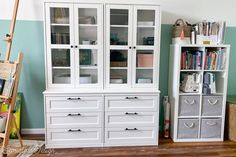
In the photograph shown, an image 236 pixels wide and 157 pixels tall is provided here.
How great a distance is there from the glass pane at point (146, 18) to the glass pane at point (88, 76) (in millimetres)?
871

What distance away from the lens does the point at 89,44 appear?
2.78m

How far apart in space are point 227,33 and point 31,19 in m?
2.86

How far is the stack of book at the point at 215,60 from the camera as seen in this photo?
2.91 m

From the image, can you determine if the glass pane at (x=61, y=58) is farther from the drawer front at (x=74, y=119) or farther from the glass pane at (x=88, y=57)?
the drawer front at (x=74, y=119)

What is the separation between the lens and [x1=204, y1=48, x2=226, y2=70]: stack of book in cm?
291

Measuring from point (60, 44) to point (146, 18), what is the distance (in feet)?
3.80

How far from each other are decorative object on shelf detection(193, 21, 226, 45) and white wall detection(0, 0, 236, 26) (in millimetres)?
310

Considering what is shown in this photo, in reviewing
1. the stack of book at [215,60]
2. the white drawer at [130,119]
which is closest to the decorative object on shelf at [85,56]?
the white drawer at [130,119]

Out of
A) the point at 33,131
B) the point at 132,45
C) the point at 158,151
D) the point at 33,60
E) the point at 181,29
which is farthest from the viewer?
the point at 33,131

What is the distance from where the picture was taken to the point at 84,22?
275 centimetres

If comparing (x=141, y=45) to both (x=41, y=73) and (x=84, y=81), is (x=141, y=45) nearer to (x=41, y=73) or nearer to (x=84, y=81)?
(x=84, y=81)

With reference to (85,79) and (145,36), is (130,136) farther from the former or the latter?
(145,36)

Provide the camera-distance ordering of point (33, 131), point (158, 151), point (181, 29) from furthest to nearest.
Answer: point (33, 131) < point (181, 29) < point (158, 151)

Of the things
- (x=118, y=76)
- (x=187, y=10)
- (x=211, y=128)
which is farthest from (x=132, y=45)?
(x=211, y=128)
